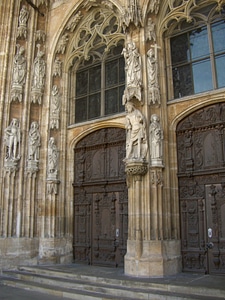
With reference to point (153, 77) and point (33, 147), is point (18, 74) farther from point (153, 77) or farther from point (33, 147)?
point (153, 77)

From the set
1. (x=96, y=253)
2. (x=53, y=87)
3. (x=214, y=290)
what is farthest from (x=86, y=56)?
(x=214, y=290)

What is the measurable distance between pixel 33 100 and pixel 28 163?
2233 millimetres

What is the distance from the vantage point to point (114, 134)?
416 inches

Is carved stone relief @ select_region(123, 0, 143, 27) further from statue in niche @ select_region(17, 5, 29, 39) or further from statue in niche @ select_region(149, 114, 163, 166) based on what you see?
statue in niche @ select_region(17, 5, 29, 39)

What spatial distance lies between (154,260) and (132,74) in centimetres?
496

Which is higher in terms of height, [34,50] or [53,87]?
[34,50]

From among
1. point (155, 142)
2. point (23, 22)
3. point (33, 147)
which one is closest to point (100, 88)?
point (33, 147)

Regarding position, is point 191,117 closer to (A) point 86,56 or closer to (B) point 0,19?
(A) point 86,56

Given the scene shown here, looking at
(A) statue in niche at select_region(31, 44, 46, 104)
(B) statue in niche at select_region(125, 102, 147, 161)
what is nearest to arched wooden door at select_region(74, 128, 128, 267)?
(B) statue in niche at select_region(125, 102, 147, 161)

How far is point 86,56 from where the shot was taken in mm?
11812

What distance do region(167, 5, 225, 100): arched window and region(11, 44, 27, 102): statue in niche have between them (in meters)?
5.14

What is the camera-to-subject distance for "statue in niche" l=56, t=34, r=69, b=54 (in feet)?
39.5

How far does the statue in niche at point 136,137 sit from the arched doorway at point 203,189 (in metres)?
1.18

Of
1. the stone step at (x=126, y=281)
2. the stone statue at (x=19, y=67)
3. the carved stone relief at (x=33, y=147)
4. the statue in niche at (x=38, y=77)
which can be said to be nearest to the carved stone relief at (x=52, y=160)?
the carved stone relief at (x=33, y=147)
